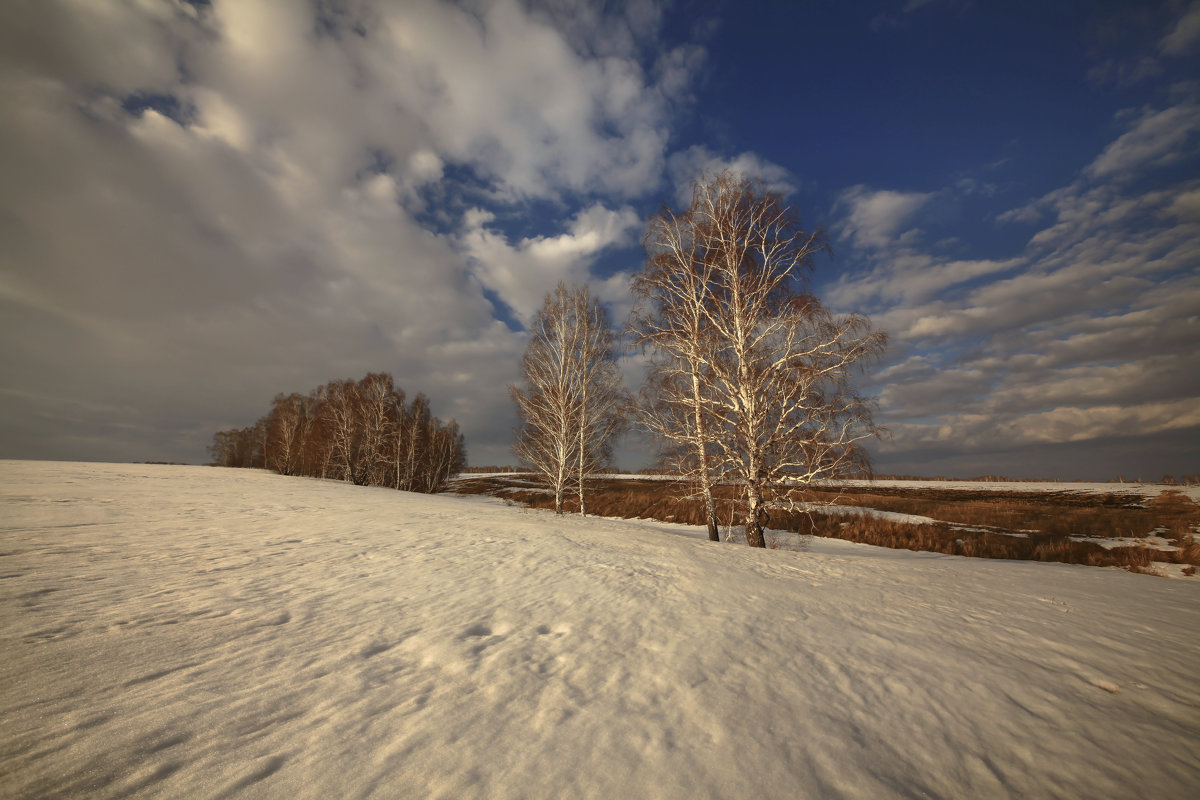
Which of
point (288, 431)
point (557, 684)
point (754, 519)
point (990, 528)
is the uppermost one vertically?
point (288, 431)

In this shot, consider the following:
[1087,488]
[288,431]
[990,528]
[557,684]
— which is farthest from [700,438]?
[1087,488]

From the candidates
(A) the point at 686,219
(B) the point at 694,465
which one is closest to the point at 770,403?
(B) the point at 694,465

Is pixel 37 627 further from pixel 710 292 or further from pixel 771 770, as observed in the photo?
pixel 710 292

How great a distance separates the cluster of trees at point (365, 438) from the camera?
36250 mm

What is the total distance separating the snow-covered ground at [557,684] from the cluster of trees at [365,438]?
1268 inches

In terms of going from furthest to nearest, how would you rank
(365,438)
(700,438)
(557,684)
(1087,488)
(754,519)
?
(1087,488) < (365,438) < (700,438) < (754,519) < (557,684)

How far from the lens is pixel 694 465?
11641 mm

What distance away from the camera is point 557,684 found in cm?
306

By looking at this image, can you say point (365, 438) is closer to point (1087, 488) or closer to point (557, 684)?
point (557, 684)

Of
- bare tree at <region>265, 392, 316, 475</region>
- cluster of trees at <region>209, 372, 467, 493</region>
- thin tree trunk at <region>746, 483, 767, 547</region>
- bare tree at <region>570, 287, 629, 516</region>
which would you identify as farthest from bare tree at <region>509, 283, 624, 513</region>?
bare tree at <region>265, 392, 316, 475</region>

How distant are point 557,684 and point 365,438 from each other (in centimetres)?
3964

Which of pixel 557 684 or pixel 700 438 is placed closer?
pixel 557 684

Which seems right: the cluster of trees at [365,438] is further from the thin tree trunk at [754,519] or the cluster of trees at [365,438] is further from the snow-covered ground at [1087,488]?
the snow-covered ground at [1087,488]

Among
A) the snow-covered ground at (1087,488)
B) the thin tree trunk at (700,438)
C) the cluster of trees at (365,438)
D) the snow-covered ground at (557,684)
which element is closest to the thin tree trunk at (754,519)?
the thin tree trunk at (700,438)
